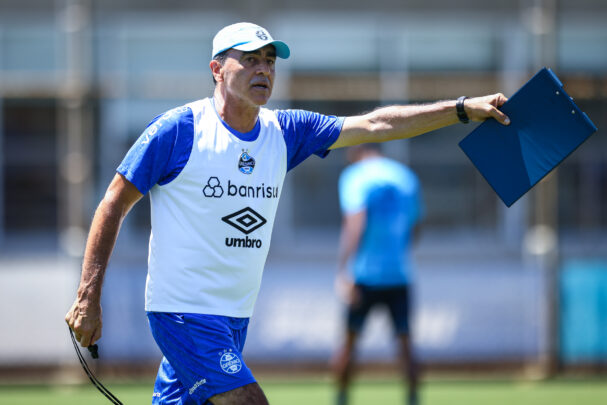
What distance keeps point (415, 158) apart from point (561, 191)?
8.11ft

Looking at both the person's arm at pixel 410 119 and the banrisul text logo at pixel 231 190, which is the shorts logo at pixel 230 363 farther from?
the person's arm at pixel 410 119

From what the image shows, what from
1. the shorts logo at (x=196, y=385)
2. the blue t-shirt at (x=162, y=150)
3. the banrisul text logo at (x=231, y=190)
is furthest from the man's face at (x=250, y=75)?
the shorts logo at (x=196, y=385)

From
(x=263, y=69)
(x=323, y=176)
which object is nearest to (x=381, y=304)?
(x=263, y=69)

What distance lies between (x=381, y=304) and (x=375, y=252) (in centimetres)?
45

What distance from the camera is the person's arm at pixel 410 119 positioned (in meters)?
4.50

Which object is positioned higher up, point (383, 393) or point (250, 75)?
point (250, 75)

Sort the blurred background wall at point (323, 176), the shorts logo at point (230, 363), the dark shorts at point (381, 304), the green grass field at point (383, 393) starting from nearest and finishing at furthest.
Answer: the shorts logo at point (230, 363) → the dark shorts at point (381, 304) → the green grass field at point (383, 393) → the blurred background wall at point (323, 176)

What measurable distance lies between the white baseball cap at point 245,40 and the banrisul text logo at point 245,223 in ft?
2.57

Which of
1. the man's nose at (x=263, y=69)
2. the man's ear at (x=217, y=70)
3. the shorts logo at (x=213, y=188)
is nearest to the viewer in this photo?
the shorts logo at (x=213, y=188)

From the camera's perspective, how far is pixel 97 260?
412cm

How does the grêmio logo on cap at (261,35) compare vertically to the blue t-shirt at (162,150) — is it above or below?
above

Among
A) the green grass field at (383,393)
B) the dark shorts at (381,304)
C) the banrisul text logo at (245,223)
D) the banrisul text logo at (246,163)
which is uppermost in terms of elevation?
the banrisul text logo at (246,163)

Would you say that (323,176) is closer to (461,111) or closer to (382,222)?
(382,222)

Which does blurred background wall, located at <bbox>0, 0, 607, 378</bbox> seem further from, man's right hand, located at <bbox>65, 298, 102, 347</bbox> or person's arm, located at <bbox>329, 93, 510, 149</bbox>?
man's right hand, located at <bbox>65, 298, 102, 347</bbox>
